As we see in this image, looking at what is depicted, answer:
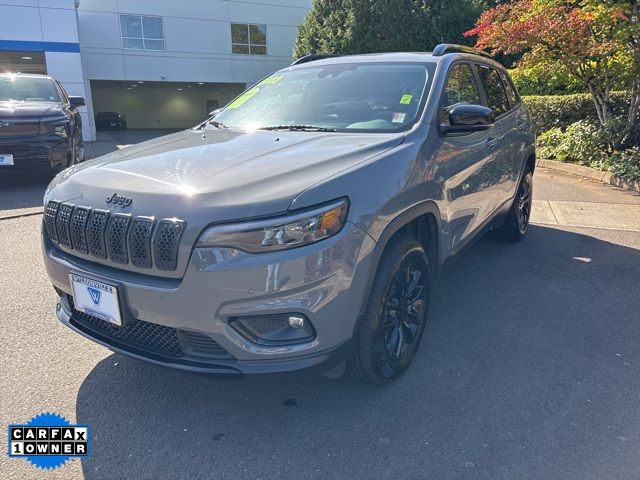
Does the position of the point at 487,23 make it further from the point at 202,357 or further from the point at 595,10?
the point at 202,357

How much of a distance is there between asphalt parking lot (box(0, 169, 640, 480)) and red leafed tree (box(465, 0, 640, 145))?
19.5 feet

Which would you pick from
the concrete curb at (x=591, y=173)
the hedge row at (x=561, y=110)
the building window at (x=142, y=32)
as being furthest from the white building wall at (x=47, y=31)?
the concrete curb at (x=591, y=173)

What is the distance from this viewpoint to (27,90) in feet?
26.7

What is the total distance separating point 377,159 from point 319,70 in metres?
1.67

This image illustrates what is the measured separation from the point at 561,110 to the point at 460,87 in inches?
356

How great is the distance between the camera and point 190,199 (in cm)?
210

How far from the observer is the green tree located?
61.3ft

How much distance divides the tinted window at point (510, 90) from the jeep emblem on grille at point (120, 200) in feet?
13.3

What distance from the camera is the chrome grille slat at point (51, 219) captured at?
254 cm

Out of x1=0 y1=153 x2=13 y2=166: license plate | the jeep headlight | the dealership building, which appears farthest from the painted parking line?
the dealership building

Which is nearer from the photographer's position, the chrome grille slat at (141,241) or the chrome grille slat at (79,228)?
the chrome grille slat at (141,241)

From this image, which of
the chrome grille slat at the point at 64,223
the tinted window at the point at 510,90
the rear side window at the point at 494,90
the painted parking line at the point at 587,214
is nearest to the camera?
the chrome grille slat at the point at 64,223

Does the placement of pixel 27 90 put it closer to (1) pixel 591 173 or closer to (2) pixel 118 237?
(2) pixel 118 237

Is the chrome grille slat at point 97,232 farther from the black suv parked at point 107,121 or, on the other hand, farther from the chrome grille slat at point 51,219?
the black suv parked at point 107,121
